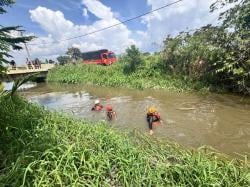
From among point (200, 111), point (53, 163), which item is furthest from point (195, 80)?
point (53, 163)

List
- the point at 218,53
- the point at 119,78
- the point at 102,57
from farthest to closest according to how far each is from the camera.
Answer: the point at 102,57
the point at 119,78
the point at 218,53

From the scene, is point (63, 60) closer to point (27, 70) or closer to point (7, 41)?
point (27, 70)

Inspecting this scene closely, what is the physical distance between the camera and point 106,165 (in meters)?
4.98

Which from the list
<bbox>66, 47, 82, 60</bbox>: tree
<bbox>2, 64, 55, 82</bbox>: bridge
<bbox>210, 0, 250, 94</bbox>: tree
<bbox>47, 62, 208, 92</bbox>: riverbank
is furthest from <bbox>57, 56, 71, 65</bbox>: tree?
<bbox>210, 0, 250, 94</bbox>: tree

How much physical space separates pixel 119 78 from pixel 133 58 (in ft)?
7.85

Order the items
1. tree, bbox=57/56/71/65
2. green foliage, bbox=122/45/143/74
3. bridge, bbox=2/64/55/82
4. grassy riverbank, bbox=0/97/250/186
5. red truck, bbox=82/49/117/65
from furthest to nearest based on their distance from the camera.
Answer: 1. tree, bbox=57/56/71/65
2. red truck, bbox=82/49/117/65
3. bridge, bbox=2/64/55/82
4. green foliage, bbox=122/45/143/74
5. grassy riverbank, bbox=0/97/250/186

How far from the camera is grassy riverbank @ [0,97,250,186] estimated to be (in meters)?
4.46

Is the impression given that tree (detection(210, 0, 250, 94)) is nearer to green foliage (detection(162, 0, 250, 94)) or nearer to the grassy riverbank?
green foliage (detection(162, 0, 250, 94))

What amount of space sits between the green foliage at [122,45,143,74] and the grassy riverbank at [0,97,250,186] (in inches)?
865

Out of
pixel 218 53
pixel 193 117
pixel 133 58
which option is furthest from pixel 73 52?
pixel 193 117

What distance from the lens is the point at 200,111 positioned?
13375 millimetres

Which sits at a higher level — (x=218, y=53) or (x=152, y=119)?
(x=218, y=53)

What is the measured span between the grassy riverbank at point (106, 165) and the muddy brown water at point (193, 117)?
3160 millimetres

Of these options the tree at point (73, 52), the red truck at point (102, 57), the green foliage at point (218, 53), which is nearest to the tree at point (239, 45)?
the green foliage at point (218, 53)
